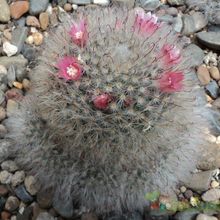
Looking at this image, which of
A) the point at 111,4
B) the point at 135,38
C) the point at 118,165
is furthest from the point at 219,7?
the point at 118,165

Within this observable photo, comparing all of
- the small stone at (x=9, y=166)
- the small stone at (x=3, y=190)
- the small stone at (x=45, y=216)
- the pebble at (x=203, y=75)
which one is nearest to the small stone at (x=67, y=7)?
the pebble at (x=203, y=75)

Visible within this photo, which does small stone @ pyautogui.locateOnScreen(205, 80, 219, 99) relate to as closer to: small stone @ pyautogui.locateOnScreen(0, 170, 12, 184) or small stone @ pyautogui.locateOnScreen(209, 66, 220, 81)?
small stone @ pyautogui.locateOnScreen(209, 66, 220, 81)

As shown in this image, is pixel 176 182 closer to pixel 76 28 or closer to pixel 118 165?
pixel 118 165

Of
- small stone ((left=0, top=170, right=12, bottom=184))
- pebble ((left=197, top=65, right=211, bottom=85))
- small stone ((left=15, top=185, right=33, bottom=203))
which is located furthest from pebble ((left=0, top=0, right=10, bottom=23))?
pebble ((left=197, top=65, right=211, bottom=85))

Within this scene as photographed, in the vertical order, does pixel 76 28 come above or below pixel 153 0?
above

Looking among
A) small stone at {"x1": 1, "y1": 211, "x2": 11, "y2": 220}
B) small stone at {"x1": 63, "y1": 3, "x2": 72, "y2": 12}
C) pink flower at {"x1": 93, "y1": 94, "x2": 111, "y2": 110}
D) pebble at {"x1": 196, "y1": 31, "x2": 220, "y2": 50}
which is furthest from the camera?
small stone at {"x1": 63, "y1": 3, "x2": 72, "y2": 12}

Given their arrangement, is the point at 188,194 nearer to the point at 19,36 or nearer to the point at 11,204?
the point at 11,204

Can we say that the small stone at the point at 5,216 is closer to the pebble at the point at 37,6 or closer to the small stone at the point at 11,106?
the small stone at the point at 11,106
